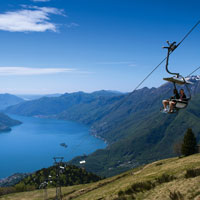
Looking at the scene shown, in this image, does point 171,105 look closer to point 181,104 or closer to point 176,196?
point 181,104

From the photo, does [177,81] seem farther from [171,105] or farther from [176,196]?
[176,196]

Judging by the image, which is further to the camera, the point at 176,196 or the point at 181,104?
the point at 176,196

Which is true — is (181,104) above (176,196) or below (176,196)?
above

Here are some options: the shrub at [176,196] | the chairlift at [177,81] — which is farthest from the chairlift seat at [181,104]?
the shrub at [176,196]

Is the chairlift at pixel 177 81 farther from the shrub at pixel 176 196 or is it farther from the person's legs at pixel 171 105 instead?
the shrub at pixel 176 196

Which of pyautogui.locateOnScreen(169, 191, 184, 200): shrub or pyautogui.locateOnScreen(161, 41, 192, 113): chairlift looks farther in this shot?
pyautogui.locateOnScreen(169, 191, 184, 200): shrub

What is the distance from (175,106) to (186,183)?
29.0 ft

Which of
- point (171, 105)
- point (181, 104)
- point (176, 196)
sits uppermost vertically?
point (171, 105)

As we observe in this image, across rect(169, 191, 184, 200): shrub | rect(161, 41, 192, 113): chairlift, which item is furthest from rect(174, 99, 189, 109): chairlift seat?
rect(169, 191, 184, 200): shrub

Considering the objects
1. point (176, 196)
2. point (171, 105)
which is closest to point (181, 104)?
point (171, 105)

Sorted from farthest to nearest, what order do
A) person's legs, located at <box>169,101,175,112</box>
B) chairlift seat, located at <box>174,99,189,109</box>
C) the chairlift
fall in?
1. person's legs, located at <box>169,101,175,112</box>
2. chairlift seat, located at <box>174,99,189,109</box>
3. the chairlift

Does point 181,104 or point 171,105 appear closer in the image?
point 181,104

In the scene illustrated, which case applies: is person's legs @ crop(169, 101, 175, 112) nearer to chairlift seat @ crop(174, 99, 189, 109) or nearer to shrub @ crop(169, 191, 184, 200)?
chairlift seat @ crop(174, 99, 189, 109)

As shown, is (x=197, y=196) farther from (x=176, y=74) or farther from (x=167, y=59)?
(x=167, y=59)
